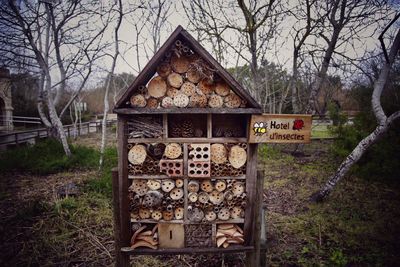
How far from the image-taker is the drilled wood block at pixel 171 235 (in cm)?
330

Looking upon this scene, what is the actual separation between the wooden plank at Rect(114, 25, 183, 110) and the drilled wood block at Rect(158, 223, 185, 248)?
1.75m

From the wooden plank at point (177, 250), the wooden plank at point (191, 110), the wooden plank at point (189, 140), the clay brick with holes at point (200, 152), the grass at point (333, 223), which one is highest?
Answer: the wooden plank at point (191, 110)

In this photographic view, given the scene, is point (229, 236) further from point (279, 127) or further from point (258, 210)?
point (279, 127)

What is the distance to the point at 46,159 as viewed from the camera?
9898mm

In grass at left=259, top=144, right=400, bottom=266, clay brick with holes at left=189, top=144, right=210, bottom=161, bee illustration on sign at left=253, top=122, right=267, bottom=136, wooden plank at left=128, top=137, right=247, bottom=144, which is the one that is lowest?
grass at left=259, top=144, right=400, bottom=266

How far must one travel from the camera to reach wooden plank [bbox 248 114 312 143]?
2988 millimetres

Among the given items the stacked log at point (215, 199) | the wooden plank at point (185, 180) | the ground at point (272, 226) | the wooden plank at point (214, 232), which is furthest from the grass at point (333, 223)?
the wooden plank at point (185, 180)

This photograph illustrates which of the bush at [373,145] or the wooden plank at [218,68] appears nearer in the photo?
the wooden plank at [218,68]

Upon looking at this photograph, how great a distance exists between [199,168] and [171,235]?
1.04 metres

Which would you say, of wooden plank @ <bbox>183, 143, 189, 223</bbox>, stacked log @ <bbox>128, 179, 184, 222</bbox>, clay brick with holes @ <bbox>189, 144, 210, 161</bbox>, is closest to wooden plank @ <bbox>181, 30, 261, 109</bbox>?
clay brick with holes @ <bbox>189, 144, 210, 161</bbox>

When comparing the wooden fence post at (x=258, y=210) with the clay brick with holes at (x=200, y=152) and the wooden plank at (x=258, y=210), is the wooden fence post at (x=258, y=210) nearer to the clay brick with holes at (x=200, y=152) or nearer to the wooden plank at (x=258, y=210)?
the wooden plank at (x=258, y=210)

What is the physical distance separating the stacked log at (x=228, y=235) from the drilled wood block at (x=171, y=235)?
1.66 feet

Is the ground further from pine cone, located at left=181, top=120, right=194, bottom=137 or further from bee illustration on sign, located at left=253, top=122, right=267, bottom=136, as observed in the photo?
bee illustration on sign, located at left=253, top=122, right=267, bottom=136

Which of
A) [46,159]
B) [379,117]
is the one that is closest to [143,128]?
[379,117]
